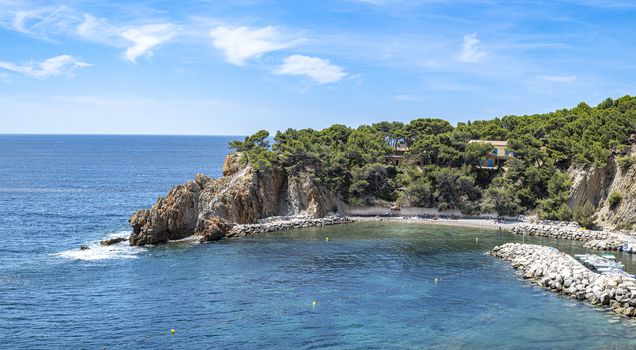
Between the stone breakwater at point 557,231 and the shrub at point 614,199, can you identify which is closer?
the stone breakwater at point 557,231

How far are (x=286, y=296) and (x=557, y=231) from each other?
143 feet

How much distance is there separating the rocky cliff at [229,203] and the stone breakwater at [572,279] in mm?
34545

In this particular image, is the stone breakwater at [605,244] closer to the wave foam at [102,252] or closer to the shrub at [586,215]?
the shrub at [586,215]

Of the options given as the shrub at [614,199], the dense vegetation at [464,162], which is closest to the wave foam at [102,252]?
the dense vegetation at [464,162]

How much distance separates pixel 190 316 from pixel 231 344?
6597mm

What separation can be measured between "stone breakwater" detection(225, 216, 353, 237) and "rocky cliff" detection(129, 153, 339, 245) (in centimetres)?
123

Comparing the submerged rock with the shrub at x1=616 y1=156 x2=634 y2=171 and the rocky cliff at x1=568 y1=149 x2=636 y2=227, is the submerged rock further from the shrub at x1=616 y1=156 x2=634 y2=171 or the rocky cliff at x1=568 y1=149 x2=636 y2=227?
the shrub at x1=616 y1=156 x2=634 y2=171

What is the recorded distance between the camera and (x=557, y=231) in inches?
3002

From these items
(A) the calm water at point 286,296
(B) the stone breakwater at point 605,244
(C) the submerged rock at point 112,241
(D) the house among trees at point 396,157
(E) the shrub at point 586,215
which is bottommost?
(A) the calm water at point 286,296

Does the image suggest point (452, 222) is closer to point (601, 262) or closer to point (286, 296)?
point (601, 262)

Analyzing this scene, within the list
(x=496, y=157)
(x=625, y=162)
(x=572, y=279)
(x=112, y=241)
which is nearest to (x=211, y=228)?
(x=112, y=241)

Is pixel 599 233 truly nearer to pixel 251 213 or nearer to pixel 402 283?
pixel 402 283

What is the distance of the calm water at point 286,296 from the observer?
39.6 meters

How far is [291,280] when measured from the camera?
53.9 m
